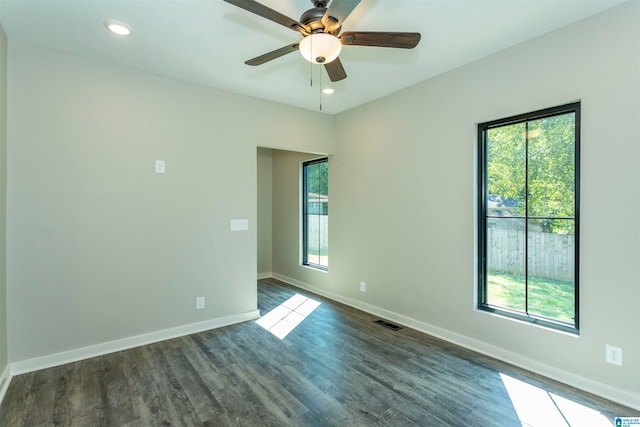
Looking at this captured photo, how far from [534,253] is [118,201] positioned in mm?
3869

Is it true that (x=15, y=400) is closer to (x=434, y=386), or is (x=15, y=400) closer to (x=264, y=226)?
(x=434, y=386)

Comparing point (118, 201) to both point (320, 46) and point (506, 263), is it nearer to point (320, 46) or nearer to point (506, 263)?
point (320, 46)

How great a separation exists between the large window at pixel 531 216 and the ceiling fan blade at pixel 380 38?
1430 millimetres

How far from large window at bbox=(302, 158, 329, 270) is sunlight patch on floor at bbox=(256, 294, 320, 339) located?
755 millimetres

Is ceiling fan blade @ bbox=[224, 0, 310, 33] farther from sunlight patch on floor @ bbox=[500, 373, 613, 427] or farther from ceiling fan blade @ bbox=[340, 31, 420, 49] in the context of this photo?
sunlight patch on floor @ bbox=[500, 373, 613, 427]

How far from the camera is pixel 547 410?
2.06 meters

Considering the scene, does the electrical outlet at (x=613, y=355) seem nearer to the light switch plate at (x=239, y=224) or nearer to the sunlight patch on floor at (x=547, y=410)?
the sunlight patch on floor at (x=547, y=410)

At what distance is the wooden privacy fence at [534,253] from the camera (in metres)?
2.48

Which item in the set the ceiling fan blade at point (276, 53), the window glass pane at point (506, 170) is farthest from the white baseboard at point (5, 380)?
the window glass pane at point (506, 170)

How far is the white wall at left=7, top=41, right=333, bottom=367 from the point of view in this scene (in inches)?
102

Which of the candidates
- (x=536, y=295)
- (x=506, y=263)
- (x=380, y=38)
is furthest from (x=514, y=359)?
(x=380, y=38)

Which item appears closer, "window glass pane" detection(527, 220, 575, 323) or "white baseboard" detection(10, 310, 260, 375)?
"window glass pane" detection(527, 220, 575, 323)

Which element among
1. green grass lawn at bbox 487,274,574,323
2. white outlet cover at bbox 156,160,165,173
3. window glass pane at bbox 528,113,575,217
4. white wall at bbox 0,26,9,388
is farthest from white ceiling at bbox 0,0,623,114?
green grass lawn at bbox 487,274,574,323

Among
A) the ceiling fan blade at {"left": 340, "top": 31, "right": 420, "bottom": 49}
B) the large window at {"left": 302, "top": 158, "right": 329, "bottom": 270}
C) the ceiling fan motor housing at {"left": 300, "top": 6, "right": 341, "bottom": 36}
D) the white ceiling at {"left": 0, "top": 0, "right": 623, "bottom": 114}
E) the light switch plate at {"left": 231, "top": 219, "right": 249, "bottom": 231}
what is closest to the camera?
the ceiling fan motor housing at {"left": 300, "top": 6, "right": 341, "bottom": 36}
